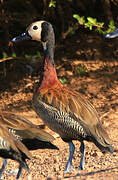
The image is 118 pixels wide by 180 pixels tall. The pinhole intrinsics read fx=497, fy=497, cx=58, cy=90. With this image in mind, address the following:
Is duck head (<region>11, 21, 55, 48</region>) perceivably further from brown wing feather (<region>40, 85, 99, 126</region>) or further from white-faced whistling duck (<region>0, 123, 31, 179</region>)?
white-faced whistling duck (<region>0, 123, 31, 179</region>)

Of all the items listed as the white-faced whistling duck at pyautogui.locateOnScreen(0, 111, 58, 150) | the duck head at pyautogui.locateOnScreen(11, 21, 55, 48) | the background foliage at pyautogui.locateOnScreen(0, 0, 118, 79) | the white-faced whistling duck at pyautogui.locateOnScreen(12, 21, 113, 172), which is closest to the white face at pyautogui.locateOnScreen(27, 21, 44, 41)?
the duck head at pyautogui.locateOnScreen(11, 21, 55, 48)

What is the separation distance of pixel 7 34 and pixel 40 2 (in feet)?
3.76

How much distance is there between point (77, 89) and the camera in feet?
30.6

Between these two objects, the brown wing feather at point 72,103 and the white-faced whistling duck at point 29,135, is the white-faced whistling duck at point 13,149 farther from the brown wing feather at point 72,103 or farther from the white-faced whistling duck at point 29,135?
the brown wing feather at point 72,103

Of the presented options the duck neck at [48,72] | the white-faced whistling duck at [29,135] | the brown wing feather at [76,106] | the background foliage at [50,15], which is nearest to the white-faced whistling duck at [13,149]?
the white-faced whistling duck at [29,135]

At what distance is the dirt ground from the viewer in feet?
21.9

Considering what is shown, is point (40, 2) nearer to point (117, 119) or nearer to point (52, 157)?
point (117, 119)

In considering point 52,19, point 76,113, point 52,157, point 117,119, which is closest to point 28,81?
point 52,19

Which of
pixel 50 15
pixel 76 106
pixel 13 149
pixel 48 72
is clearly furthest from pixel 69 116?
pixel 50 15

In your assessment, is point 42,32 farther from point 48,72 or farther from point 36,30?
point 48,72

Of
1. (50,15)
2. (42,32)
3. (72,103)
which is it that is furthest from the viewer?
(50,15)

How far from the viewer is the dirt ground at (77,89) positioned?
6.69m

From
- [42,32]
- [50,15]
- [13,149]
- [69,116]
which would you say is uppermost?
[50,15]

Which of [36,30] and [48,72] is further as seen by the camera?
[36,30]
